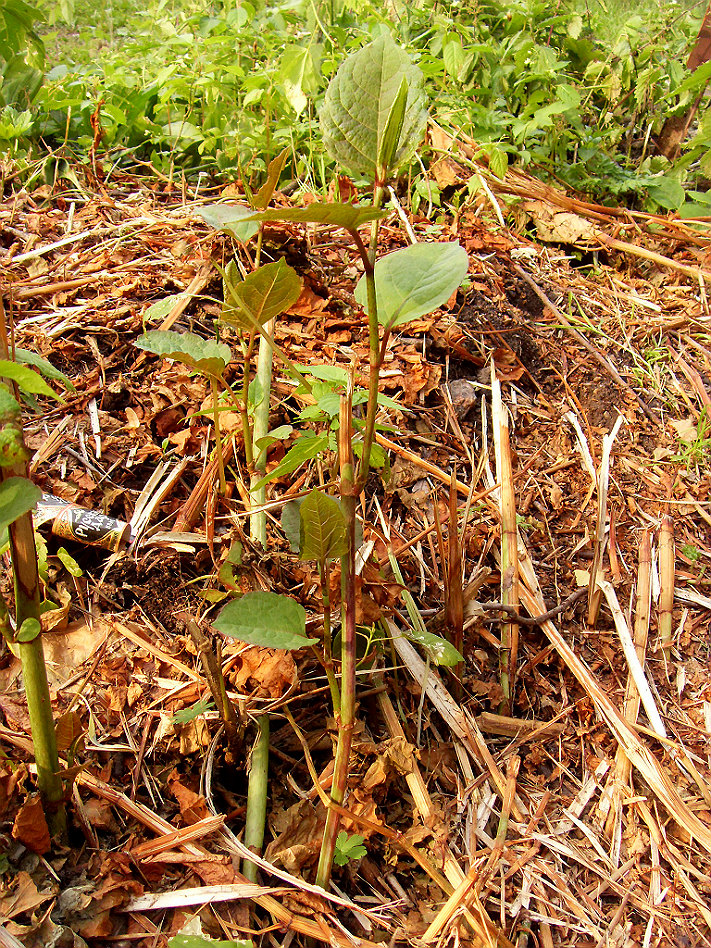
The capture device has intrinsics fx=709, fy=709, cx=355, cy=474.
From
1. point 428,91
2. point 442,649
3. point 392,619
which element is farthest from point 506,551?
point 428,91

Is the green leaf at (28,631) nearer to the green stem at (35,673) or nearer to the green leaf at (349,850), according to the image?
the green stem at (35,673)

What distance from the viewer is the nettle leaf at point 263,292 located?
3.18ft

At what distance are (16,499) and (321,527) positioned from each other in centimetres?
33

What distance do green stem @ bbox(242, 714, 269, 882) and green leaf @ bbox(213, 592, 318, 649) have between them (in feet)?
0.91

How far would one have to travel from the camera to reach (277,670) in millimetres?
1143

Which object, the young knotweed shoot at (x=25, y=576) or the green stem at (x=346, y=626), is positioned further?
the green stem at (x=346, y=626)

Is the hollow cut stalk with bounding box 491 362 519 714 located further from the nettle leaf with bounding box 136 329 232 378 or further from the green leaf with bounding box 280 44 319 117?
the green leaf with bounding box 280 44 319 117

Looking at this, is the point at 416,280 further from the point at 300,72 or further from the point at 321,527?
the point at 300,72

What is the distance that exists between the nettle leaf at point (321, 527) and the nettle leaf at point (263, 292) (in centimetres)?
28

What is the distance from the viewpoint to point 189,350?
3.98 feet

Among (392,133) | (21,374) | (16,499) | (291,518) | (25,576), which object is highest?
(392,133)

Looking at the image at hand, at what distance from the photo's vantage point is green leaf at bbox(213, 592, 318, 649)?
89cm

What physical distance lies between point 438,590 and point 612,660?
0.40 m

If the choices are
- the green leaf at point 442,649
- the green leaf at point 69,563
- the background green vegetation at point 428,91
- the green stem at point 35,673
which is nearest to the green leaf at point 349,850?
the green leaf at point 442,649
